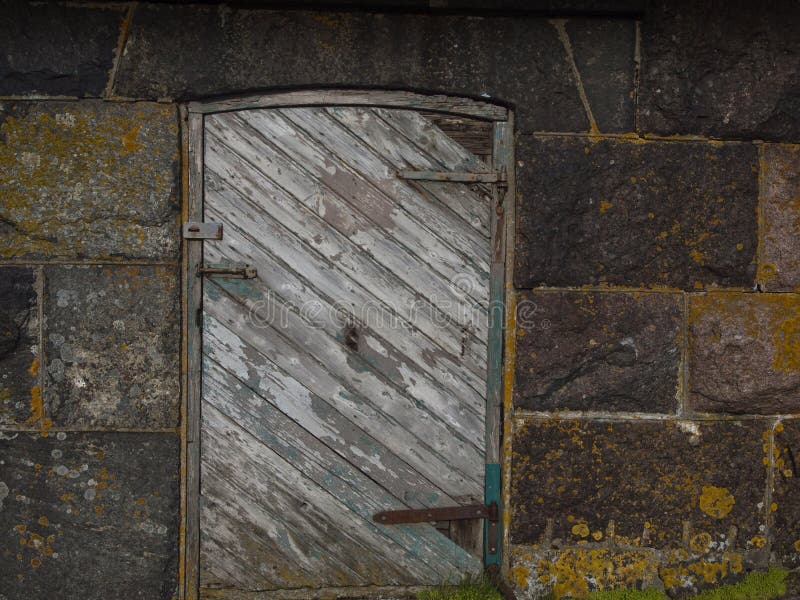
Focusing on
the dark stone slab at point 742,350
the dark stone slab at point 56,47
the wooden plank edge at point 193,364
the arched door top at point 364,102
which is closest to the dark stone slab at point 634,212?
the dark stone slab at point 742,350

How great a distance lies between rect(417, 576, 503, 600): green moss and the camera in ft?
7.29

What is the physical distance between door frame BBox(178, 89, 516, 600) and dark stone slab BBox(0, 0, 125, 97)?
37 cm

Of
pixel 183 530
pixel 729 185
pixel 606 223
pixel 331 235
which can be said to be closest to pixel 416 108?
pixel 331 235

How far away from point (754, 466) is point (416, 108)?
77.1 inches

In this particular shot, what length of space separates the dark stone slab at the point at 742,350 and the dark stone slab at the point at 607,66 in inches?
31.2

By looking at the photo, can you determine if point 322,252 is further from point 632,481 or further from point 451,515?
point 632,481

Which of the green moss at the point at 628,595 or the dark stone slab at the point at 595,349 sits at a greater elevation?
the dark stone slab at the point at 595,349

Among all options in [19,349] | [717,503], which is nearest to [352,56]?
[19,349]

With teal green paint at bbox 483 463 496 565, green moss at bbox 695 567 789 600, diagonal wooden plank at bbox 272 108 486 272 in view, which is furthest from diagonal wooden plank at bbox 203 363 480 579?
green moss at bbox 695 567 789 600

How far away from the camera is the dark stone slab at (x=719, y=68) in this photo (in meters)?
2.22

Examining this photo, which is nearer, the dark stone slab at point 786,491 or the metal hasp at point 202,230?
the metal hasp at point 202,230

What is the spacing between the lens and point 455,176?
224 cm

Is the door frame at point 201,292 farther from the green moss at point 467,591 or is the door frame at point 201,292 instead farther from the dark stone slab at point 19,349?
the dark stone slab at point 19,349

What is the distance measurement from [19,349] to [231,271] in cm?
85
